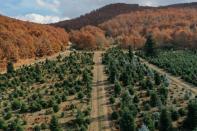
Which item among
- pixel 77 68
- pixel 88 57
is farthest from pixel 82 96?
pixel 88 57

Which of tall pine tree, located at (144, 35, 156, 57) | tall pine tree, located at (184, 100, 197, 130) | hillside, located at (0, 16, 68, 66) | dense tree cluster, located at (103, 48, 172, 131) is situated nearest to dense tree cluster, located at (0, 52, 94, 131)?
dense tree cluster, located at (103, 48, 172, 131)

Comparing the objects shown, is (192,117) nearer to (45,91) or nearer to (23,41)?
(45,91)

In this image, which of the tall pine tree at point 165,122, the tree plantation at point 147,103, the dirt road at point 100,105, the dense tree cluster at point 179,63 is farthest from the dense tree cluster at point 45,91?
the dense tree cluster at point 179,63

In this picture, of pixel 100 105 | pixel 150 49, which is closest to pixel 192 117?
pixel 100 105

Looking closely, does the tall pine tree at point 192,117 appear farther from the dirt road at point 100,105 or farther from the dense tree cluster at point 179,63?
the dense tree cluster at point 179,63

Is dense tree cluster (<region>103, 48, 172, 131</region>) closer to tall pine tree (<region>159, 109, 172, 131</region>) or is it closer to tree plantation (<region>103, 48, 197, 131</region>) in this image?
tree plantation (<region>103, 48, 197, 131</region>)
